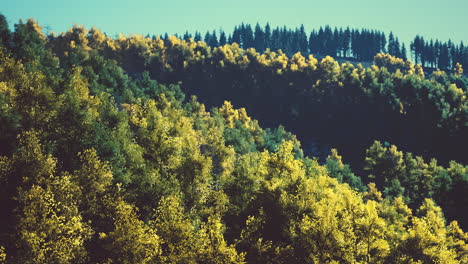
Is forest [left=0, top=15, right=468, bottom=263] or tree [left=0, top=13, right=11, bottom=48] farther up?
tree [left=0, top=13, right=11, bottom=48]

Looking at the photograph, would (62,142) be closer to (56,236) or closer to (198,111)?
(56,236)

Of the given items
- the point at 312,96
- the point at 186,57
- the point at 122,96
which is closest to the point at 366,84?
the point at 312,96

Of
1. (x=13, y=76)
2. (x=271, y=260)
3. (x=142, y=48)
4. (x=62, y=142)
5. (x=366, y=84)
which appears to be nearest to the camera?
(x=271, y=260)

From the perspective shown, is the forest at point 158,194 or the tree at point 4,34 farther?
the tree at point 4,34

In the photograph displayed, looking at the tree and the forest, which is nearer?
the forest

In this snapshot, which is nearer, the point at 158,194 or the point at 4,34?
the point at 158,194

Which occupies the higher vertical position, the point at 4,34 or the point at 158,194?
the point at 4,34

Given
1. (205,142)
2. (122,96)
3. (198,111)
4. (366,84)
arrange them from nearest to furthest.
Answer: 1. (205,142)
2. (122,96)
3. (198,111)
4. (366,84)

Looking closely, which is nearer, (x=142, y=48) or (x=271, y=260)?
(x=271, y=260)

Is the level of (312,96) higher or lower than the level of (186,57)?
lower

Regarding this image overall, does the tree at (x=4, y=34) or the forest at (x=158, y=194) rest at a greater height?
the tree at (x=4, y=34)

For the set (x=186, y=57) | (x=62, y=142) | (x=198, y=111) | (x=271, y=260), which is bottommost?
(x=271, y=260)

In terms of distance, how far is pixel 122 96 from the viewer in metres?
82.8

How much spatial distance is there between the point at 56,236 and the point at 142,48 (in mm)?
141163
